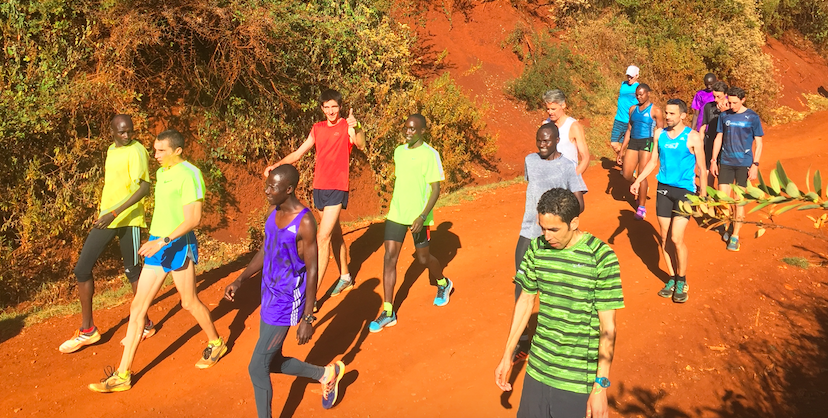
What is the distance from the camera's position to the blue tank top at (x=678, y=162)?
624 centimetres

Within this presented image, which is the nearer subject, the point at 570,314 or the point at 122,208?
the point at 570,314

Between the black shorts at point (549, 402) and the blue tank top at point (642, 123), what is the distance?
627cm

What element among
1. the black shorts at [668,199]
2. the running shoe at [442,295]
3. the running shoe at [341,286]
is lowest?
the running shoe at [341,286]

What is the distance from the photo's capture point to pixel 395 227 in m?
5.84

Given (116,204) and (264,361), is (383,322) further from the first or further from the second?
(116,204)

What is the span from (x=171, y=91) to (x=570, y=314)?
23.7ft

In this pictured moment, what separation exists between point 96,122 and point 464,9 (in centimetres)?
1049

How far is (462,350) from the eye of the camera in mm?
5555

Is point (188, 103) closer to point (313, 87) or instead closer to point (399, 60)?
point (313, 87)

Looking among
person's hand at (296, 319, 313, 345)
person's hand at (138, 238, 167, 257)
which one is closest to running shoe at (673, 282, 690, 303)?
person's hand at (296, 319, 313, 345)

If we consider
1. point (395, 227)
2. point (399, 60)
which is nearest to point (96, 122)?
point (395, 227)

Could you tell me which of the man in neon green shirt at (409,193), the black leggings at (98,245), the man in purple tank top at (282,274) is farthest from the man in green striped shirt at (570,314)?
the black leggings at (98,245)

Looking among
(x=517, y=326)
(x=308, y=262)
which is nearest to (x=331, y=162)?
(x=308, y=262)

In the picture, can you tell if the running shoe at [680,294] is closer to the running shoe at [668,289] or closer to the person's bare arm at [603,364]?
the running shoe at [668,289]
